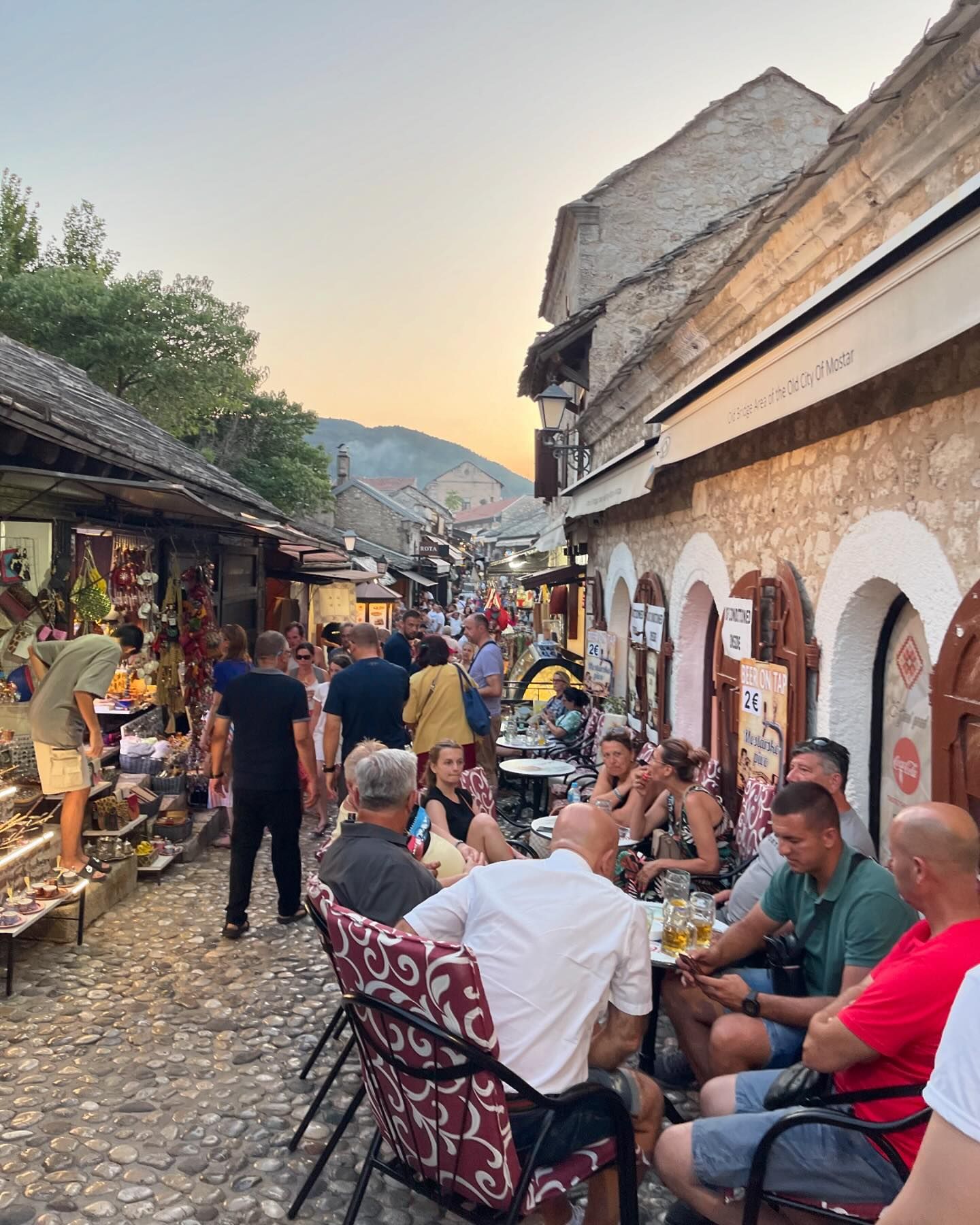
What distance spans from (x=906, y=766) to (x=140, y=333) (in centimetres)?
2433

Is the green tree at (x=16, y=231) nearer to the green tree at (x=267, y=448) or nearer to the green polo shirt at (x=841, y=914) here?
the green tree at (x=267, y=448)

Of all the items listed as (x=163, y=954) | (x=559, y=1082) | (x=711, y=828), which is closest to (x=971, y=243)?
(x=559, y=1082)

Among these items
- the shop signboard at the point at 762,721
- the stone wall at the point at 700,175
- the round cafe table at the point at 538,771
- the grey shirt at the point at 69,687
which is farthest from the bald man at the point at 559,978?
the stone wall at the point at 700,175

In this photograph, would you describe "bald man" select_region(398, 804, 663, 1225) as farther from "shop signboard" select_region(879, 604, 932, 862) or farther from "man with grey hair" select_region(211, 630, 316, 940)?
"man with grey hair" select_region(211, 630, 316, 940)

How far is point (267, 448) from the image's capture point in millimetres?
35875

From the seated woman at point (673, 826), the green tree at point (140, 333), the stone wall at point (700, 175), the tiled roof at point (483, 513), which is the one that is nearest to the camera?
the seated woman at point (673, 826)

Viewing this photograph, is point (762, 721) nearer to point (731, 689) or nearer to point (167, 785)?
point (731, 689)

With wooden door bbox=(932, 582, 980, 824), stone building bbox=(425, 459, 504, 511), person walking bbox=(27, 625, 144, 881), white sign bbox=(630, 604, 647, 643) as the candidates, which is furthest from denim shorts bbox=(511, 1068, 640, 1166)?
stone building bbox=(425, 459, 504, 511)

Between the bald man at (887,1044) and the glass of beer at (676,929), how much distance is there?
0.89 meters

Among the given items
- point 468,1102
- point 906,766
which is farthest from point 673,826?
point 468,1102

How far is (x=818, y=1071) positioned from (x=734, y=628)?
3245mm

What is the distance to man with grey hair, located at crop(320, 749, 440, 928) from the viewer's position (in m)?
2.93

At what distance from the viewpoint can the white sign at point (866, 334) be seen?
242 centimetres

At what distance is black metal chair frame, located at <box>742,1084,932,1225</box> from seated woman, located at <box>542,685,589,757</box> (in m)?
5.84
